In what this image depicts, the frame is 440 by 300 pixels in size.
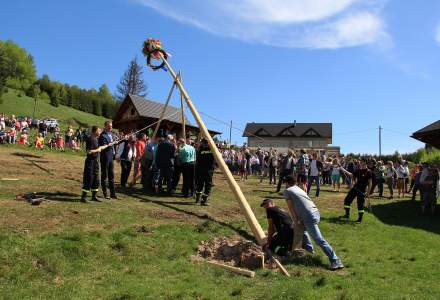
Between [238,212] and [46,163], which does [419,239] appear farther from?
[46,163]

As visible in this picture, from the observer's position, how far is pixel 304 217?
9633 millimetres

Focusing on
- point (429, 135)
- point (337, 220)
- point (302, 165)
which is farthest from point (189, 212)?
point (429, 135)

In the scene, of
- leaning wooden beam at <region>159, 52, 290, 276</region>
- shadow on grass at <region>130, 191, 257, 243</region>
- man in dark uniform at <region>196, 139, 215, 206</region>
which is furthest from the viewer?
man in dark uniform at <region>196, 139, 215, 206</region>

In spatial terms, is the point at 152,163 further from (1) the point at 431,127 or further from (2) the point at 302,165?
(1) the point at 431,127

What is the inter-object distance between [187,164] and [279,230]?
5.75 meters

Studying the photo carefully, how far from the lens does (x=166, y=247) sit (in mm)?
9508

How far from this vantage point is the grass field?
7414mm

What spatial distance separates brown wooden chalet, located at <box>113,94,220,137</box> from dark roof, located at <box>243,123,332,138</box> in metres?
48.9

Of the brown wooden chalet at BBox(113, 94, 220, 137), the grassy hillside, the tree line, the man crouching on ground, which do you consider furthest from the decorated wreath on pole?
the tree line

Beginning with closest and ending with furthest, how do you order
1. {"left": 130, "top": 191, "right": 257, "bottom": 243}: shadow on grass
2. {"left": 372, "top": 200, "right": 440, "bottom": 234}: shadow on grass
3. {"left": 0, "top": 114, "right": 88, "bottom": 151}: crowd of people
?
{"left": 130, "top": 191, "right": 257, "bottom": 243}: shadow on grass, {"left": 372, "top": 200, "right": 440, "bottom": 234}: shadow on grass, {"left": 0, "top": 114, "right": 88, "bottom": 151}: crowd of people

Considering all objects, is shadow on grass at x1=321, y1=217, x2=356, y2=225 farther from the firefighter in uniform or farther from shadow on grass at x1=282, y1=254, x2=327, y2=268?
the firefighter in uniform

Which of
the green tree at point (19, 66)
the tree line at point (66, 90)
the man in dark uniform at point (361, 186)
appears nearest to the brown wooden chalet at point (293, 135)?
the tree line at point (66, 90)

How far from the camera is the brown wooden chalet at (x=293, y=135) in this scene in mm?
91000

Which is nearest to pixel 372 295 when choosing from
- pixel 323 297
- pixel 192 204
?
pixel 323 297
